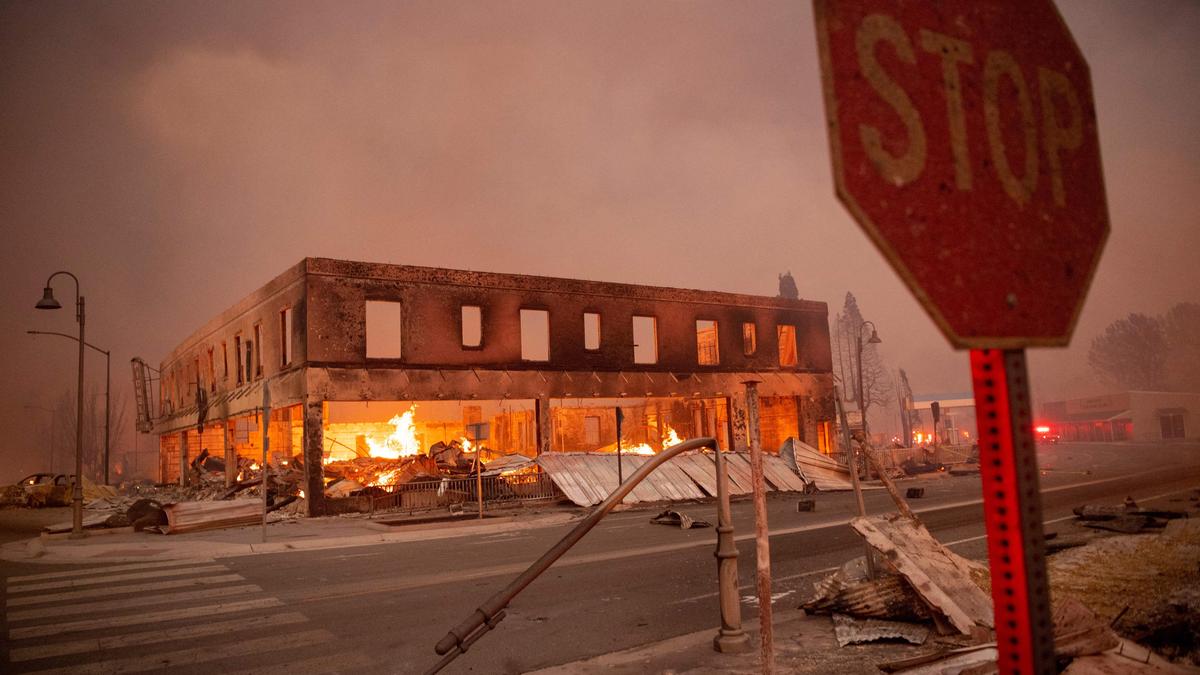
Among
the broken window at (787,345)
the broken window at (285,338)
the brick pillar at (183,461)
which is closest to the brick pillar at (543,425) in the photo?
the broken window at (285,338)

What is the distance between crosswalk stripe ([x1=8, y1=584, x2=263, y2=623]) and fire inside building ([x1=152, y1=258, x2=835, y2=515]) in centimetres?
912

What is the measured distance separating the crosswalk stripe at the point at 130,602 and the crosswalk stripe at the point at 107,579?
173cm

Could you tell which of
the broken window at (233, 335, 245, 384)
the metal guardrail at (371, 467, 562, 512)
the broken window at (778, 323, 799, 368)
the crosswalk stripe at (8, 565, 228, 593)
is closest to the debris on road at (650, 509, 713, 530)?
the metal guardrail at (371, 467, 562, 512)

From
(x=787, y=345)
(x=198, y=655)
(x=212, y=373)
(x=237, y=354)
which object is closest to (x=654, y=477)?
(x=787, y=345)

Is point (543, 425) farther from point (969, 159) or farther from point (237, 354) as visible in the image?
point (969, 159)

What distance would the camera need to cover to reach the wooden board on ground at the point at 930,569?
212 inches

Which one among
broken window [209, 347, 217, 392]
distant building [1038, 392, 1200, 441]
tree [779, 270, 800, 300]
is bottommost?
distant building [1038, 392, 1200, 441]

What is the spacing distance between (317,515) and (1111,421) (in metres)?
80.0

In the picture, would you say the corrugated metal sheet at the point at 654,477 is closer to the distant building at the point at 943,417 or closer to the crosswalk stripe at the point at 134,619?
the crosswalk stripe at the point at 134,619

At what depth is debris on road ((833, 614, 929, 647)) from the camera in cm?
551

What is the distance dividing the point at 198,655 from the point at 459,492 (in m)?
15.5

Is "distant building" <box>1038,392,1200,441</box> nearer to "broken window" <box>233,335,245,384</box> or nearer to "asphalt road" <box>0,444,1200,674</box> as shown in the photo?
"asphalt road" <box>0,444,1200,674</box>

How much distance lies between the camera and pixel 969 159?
167 centimetres

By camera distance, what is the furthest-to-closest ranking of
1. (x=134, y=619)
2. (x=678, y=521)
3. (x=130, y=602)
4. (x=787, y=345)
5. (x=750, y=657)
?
(x=787, y=345) → (x=678, y=521) → (x=130, y=602) → (x=134, y=619) → (x=750, y=657)
